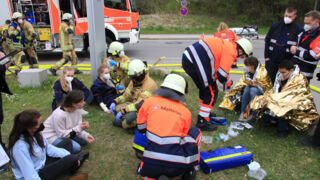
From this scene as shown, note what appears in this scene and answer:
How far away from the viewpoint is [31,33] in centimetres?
727

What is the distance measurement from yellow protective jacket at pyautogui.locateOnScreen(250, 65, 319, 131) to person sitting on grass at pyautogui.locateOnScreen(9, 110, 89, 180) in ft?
9.53

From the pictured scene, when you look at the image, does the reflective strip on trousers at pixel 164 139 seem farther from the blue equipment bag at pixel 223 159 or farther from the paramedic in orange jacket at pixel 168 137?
the blue equipment bag at pixel 223 159

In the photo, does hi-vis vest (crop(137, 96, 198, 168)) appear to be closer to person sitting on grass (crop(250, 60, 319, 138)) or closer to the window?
person sitting on grass (crop(250, 60, 319, 138))

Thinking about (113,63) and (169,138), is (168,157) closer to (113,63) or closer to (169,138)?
(169,138)

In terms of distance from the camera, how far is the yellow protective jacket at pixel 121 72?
514 cm

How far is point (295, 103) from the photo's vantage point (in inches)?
145

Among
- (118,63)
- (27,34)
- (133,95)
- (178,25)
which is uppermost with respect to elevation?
(178,25)

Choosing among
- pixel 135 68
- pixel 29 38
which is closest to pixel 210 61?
pixel 135 68

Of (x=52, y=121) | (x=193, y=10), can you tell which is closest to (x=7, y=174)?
(x=52, y=121)

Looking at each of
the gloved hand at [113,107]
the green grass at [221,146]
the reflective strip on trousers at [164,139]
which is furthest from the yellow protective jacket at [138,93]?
the reflective strip on trousers at [164,139]

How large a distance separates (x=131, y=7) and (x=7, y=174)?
852 cm

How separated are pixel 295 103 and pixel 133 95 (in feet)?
8.37

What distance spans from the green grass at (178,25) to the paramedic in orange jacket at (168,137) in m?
17.5

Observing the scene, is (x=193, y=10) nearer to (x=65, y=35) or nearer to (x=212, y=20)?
(x=212, y=20)
